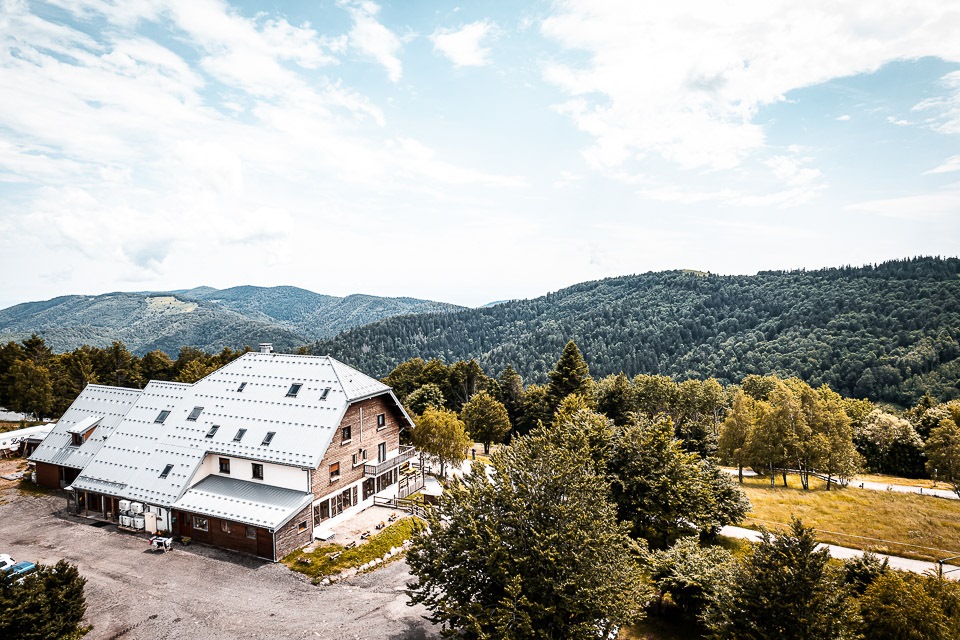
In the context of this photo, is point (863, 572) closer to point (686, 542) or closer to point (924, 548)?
point (686, 542)

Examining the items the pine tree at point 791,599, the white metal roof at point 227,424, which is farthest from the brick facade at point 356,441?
the pine tree at point 791,599

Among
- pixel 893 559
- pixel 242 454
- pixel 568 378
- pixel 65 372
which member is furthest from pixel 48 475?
pixel 893 559

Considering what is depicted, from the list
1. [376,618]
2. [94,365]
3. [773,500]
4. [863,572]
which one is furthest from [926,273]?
[94,365]

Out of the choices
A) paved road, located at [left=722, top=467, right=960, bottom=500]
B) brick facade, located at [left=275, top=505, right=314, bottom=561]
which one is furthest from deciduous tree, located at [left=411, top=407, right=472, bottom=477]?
paved road, located at [left=722, top=467, right=960, bottom=500]

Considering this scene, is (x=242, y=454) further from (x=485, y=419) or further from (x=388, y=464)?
(x=485, y=419)

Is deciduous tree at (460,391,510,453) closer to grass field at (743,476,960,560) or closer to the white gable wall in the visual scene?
grass field at (743,476,960,560)
